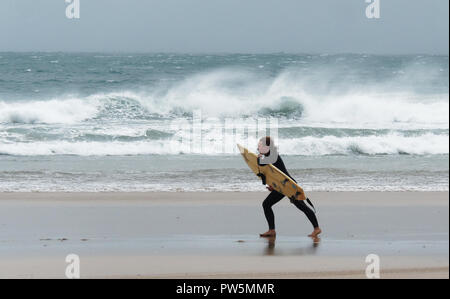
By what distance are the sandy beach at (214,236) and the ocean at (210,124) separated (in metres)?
1.22

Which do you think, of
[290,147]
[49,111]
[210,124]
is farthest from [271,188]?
[49,111]

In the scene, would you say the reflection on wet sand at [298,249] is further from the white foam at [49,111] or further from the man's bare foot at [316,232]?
the white foam at [49,111]

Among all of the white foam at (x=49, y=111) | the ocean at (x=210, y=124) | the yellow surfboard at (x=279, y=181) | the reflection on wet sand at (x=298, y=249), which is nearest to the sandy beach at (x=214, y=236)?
the reflection on wet sand at (x=298, y=249)

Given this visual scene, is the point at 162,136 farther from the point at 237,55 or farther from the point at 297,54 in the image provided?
the point at 297,54

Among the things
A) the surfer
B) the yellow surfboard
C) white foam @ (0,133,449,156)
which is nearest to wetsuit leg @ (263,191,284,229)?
the surfer

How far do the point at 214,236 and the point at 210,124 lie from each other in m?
14.0

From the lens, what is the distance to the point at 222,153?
52.9ft

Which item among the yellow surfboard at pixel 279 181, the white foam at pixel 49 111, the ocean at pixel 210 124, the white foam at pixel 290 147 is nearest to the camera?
the yellow surfboard at pixel 279 181

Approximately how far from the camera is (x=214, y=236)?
24.0 feet

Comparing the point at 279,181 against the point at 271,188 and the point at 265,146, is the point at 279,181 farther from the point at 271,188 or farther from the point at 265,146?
the point at 265,146

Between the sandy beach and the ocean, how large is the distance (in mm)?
1218

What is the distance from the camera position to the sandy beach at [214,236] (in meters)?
5.90

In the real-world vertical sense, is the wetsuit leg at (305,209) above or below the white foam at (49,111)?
below
